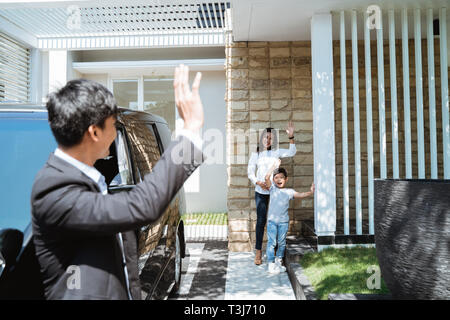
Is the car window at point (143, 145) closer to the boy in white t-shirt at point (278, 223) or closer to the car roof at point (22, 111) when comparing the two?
the car roof at point (22, 111)

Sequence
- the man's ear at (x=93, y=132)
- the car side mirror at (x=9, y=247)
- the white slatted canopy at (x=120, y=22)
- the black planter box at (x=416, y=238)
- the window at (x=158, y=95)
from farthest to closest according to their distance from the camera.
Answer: the window at (x=158, y=95)
the white slatted canopy at (x=120, y=22)
the black planter box at (x=416, y=238)
the car side mirror at (x=9, y=247)
the man's ear at (x=93, y=132)

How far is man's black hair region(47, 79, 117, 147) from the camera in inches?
47.7

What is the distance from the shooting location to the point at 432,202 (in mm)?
2301

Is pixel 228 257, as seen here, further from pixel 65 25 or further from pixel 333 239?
pixel 65 25

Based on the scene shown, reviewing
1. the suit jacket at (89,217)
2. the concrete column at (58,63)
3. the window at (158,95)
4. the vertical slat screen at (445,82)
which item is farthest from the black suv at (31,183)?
the window at (158,95)

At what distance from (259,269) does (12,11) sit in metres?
5.61

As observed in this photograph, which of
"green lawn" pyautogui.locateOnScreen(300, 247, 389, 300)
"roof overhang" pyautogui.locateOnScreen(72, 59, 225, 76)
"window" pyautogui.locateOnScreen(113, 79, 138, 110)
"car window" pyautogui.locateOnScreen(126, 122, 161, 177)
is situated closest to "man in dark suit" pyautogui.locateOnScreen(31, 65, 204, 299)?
"car window" pyautogui.locateOnScreen(126, 122, 161, 177)

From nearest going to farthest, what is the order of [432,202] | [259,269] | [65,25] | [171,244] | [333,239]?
[432,202] < [171,244] < [333,239] < [259,269] < [65,25]

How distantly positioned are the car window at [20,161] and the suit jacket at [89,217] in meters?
0.64

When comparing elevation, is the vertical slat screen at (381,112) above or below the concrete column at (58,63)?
below

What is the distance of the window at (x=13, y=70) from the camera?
677cm
